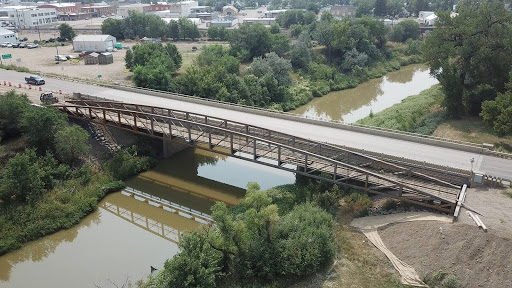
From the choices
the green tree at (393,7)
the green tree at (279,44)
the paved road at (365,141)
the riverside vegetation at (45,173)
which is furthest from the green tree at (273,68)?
the green tree at (393,7)

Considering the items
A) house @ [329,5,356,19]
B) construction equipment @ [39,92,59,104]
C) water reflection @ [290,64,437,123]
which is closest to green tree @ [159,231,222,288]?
construction equipment @ [39,92,59,104]

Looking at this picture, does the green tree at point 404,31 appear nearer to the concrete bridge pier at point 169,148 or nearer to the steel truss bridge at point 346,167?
the concrete bridge pier at point 169,148

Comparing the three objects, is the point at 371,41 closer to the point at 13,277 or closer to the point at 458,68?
the point at 458,68

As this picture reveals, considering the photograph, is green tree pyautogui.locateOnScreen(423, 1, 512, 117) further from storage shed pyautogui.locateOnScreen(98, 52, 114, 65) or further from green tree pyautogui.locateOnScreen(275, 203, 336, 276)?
storage shed pyautogui.locateOnScreen(98, 52, 114, 65)

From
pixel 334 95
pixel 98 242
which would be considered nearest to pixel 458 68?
pixel 334 95

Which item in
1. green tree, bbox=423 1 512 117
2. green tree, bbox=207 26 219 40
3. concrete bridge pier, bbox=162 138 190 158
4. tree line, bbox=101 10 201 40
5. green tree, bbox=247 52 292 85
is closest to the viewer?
concrete bridge pier, bbox=162 138 190 158

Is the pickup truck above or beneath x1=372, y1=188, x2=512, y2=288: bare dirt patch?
above
